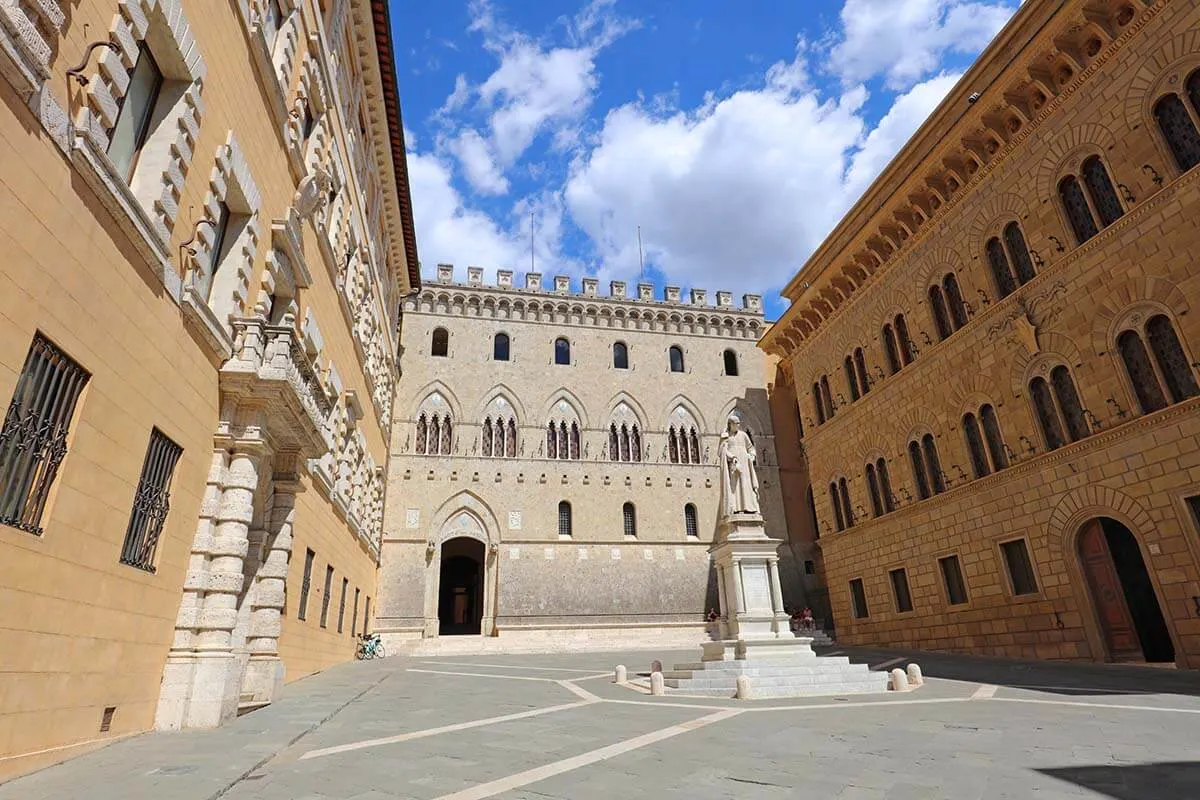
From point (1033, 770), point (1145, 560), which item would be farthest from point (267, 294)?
point (1145, 560)

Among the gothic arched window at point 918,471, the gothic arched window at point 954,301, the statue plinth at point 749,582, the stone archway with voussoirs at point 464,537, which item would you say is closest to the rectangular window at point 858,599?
the gothic arched window at point 918,471

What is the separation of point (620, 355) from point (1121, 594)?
22698 millimetres

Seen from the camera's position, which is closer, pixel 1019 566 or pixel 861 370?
pixel 1019 566

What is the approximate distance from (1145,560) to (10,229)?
1597 centimetres

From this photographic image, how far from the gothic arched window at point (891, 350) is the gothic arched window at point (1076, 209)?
6.02 m

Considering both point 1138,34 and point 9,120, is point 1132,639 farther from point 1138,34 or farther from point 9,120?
point 9,120

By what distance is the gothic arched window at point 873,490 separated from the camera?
779 inches

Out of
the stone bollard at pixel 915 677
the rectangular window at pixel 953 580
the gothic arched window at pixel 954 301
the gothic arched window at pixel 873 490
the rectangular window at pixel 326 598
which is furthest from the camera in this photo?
the gothic arched window at pixel 873 490

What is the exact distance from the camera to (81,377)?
5164 mm

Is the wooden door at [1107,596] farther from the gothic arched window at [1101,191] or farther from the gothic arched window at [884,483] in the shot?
the gothic arched window at [884,483]

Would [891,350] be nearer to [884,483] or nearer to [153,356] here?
[884,483]

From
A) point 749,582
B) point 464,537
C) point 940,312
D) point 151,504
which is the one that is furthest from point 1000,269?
point 464,537

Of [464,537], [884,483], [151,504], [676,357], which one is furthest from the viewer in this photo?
[676,357]

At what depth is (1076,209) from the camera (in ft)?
44.1
